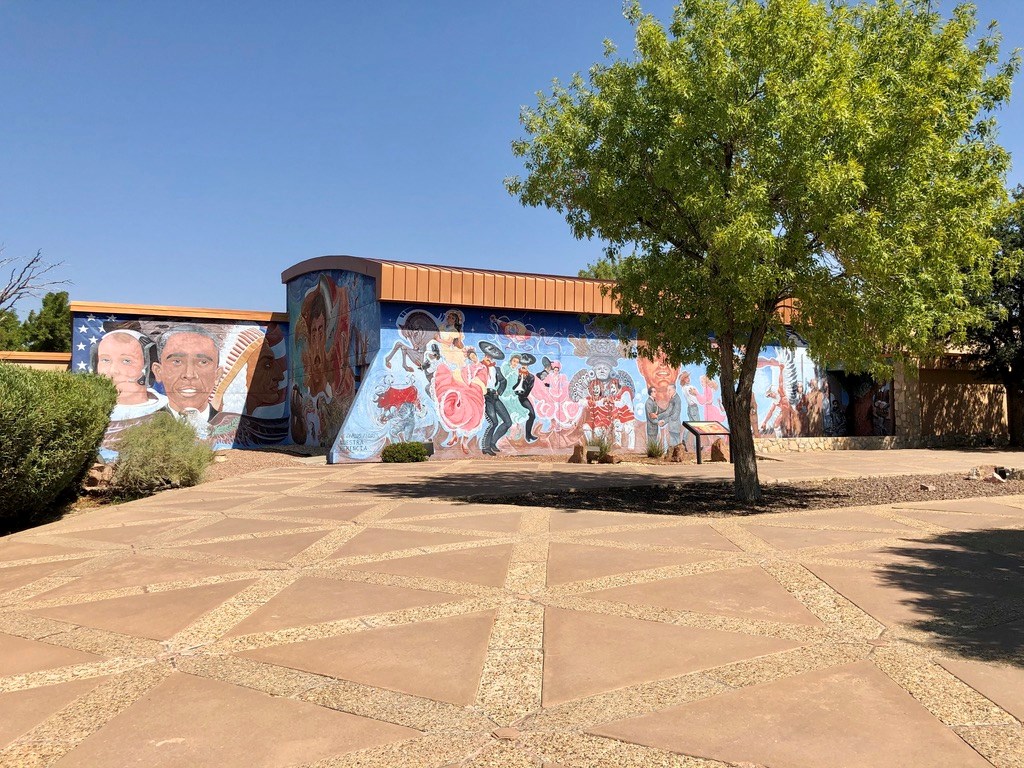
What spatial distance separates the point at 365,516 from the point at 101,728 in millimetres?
5410

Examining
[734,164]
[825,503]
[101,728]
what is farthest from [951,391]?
[101,728]

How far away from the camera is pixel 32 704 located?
3.18 m

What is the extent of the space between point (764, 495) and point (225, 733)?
9.21 metres

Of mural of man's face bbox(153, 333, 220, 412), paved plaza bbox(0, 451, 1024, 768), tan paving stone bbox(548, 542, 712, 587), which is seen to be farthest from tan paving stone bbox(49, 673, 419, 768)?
mural of man's face bbox(153, 333, 220, 412)

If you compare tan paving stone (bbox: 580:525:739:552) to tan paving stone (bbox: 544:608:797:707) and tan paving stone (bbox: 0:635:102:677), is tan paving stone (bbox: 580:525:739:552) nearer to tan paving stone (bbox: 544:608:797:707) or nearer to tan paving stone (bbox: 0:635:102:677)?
tan paving stone (bbox: 544:608:797:707)

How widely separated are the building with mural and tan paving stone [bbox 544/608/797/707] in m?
12.5

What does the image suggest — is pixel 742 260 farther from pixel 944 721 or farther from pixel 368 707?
pixel 368 707

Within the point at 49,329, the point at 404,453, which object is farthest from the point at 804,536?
the point at 49,329

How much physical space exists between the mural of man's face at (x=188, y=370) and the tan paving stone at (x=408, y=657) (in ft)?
62.3

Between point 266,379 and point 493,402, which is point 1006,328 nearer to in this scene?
point 493,402

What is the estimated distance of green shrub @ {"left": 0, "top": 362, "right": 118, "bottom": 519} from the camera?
7738mm

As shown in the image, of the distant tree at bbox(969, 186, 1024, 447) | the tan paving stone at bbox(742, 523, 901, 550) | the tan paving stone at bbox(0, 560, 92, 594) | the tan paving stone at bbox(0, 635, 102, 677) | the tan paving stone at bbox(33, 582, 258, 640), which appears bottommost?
the tan paving stone at bbox(0, 560, 92, 594)

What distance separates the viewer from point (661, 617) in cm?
431

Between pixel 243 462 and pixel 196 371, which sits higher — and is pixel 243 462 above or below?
below
